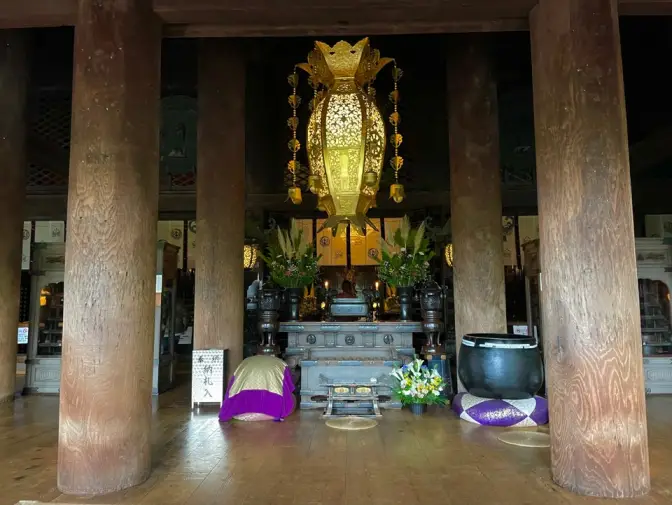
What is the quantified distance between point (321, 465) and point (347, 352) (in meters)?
2.20

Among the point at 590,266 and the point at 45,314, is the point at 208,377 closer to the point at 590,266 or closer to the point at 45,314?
the point at 45,314

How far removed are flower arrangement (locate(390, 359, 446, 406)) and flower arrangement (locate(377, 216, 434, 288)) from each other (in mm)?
1101

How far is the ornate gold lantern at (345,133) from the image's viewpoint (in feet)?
16.1

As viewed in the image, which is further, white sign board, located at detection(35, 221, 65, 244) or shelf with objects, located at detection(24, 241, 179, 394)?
white sign board, located at detection(35, 221, 65, 244)

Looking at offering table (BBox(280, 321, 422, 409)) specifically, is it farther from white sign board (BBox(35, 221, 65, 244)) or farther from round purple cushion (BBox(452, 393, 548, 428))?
white sign board (BBox(35, 221, 65, 244))

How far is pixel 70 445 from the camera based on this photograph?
2.62 m

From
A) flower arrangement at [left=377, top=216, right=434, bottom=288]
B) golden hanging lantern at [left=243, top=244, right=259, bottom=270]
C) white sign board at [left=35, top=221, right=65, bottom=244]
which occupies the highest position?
white sign board at [left=35, top=221, right=65, bottom=244]

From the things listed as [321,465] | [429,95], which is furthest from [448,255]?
[321,465]

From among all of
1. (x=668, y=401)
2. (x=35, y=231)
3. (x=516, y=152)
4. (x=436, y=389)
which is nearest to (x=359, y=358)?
(x=436, y=389)

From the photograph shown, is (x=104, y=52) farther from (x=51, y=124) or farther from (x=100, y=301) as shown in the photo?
(x=51, y=124)

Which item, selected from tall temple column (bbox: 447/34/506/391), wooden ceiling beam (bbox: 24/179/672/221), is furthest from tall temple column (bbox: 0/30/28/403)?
tall temple column (bbox: 447/34/506/391)

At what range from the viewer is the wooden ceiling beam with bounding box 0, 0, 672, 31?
3.00 m

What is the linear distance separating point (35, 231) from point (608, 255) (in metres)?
11.3

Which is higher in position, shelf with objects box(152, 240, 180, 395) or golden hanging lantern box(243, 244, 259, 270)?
golden hanging lantern box(243, 244, 259, 270)
